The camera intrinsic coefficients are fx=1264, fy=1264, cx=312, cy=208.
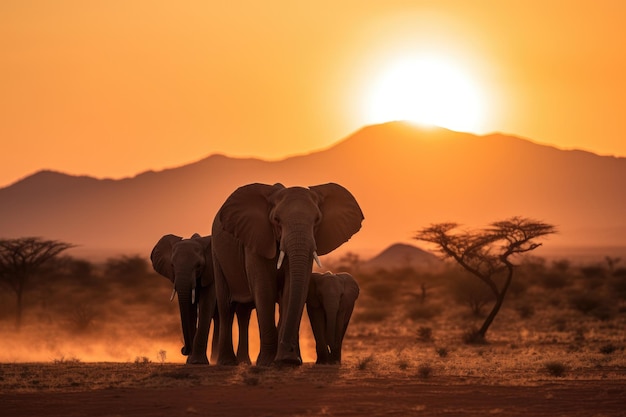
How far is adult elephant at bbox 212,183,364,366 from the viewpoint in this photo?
19.8 metres

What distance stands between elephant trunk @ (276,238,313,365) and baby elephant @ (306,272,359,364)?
2132mm

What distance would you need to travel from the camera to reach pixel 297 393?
1684 cm

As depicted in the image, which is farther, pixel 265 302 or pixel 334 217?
pixel 334 217

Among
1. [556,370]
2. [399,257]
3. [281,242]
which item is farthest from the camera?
[399,257]

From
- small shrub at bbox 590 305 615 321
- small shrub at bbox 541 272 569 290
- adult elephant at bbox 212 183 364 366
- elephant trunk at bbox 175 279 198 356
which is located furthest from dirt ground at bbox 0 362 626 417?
small shrub at bbox 541 272 569 290

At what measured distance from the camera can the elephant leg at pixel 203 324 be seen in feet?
77.3

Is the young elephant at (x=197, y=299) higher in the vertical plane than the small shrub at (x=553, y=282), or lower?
lower

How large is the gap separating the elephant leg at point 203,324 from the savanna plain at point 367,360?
3.65 ft

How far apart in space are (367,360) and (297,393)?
467 centimetres

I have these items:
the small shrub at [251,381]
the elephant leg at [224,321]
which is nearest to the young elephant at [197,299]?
the elephant leg at [224,321]

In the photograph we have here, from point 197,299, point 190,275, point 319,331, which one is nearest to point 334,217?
point 319,331

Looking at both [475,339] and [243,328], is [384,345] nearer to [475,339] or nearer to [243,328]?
[475,339]

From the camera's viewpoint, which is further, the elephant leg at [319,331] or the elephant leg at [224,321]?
the elephant leg at [224,321]

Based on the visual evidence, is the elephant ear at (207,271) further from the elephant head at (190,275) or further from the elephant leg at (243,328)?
the elephant leg at (243,328)
